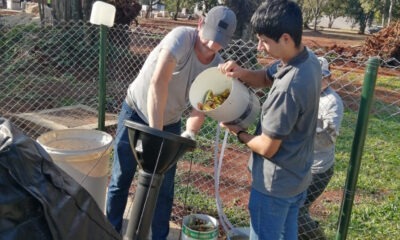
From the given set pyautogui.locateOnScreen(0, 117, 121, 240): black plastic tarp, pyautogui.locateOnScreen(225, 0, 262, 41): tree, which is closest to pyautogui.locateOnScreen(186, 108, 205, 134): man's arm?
pyautogui.locateOnScreen(0, 117, 121, 240): black plastic tarp

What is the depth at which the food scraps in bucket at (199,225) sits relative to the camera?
111 inches

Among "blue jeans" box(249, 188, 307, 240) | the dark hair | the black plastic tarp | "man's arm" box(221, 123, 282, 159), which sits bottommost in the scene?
"blue jeans" box(249, 188, 307, 240)

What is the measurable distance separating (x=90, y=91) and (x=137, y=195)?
628cm

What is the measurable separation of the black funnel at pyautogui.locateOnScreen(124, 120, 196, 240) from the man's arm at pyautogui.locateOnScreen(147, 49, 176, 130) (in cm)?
28

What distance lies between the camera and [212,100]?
2.30 metres

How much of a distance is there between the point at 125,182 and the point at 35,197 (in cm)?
127

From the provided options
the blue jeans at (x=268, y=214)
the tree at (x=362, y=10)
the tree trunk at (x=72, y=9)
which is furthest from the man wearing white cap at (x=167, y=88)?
the tree at (x=362, y=10)

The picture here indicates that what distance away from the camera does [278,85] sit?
1.85 m

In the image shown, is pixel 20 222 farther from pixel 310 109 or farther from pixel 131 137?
pixel 310 109

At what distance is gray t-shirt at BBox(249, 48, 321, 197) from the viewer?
A: 1.79m

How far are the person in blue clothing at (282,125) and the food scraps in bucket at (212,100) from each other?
14 centimetres

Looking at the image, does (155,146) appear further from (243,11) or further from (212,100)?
(243,11)

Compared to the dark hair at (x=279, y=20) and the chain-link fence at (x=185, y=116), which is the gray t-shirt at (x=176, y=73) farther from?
the dark hair at (x=279, y=20)

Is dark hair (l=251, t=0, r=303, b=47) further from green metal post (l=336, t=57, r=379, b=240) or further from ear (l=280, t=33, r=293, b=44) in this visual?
green metal post (l=336, t=57, r=379, b=240)
